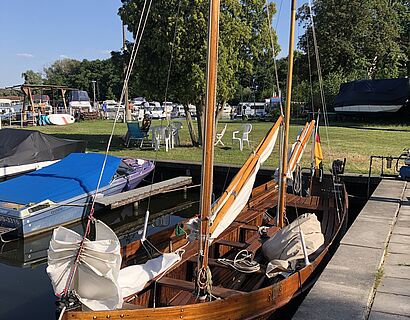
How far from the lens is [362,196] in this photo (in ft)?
46.3

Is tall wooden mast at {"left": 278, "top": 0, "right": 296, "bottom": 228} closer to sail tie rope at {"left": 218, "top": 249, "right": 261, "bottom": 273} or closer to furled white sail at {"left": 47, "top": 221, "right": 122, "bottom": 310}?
sail tie rope at {"left": 218, "top": 249, "right": 261, "bottom": 273}

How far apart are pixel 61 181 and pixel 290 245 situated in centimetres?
716

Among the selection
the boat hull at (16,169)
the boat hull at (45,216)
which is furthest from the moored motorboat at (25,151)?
the boat hull at (45,216)

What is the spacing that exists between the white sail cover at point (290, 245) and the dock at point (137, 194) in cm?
532

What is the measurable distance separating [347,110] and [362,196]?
23751mm

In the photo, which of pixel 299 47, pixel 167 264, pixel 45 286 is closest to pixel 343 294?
pixel 167 264

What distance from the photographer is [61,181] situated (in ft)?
38.6

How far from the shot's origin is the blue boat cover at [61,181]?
11086mm

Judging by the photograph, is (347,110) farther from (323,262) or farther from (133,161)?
(323,262)

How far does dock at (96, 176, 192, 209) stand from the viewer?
12477mm

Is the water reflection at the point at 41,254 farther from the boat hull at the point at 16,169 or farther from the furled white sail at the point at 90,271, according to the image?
the boat hull at the point at 16,169

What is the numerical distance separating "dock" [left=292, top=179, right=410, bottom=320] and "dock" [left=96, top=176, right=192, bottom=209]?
5438mm

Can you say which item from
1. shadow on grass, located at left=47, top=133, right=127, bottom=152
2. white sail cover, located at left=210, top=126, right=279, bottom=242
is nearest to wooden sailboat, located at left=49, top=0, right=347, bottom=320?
white sail cover, located at left=210, top=126, right=279, bottom=242

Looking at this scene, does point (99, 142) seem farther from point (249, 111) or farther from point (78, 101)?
point (249, 111)
